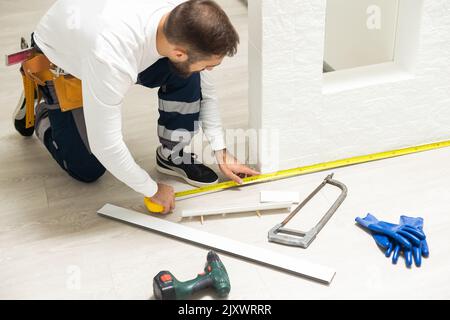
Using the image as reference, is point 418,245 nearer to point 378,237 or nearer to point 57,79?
point 378,237

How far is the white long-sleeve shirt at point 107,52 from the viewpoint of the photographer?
60.9 inches

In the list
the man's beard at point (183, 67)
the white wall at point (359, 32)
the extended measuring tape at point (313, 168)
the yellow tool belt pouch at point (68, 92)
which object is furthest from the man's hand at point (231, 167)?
the white wall at point (359, 32)

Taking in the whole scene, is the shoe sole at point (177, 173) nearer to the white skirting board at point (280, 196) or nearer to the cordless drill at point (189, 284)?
the white skirting board at point (280, 196)

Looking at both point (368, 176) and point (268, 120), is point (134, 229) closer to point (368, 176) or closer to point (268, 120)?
point (268, 120)

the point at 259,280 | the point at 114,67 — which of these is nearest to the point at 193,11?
the point at 114,67

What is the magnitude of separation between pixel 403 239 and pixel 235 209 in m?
0.53

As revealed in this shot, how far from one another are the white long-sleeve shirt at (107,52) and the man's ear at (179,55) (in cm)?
9

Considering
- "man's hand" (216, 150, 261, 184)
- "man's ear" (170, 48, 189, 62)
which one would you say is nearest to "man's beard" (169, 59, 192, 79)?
"man's ear" (170, 48, 189, 62)

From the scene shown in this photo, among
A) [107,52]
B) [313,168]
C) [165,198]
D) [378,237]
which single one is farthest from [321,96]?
[107,52]

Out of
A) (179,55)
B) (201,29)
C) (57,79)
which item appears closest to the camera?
(201,29)

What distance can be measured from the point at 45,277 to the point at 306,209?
2.75 ft

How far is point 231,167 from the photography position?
204cm

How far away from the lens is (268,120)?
6.42ft

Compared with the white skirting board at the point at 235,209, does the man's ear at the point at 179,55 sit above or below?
above
